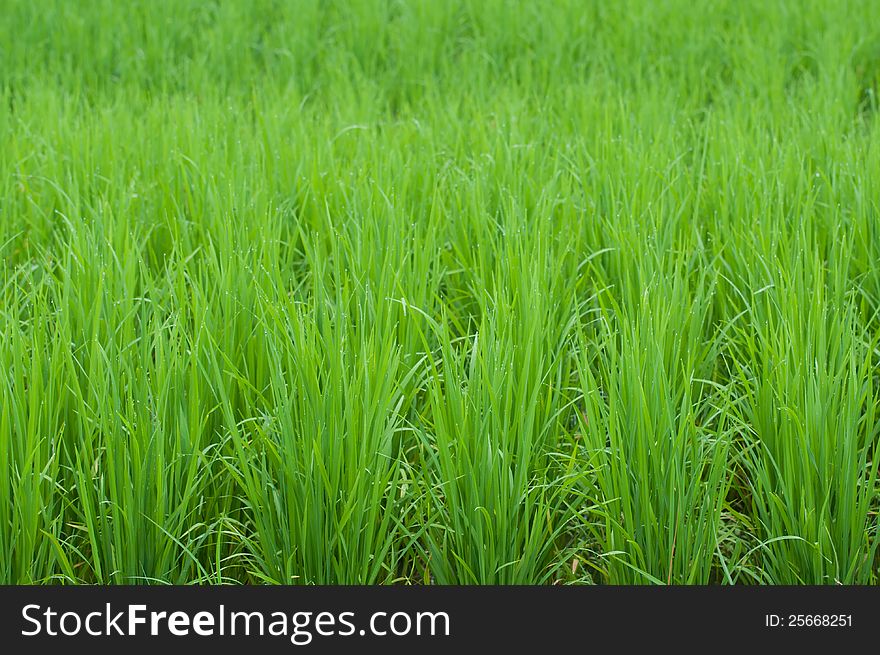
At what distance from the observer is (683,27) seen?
4371 mm

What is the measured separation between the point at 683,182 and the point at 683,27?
212 cm

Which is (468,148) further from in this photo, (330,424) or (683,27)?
(683,27)

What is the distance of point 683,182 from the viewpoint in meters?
2.55

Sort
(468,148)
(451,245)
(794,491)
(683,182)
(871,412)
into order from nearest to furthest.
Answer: (794,491)
(871,412)
(451,245)
(683,182)
(468,148)

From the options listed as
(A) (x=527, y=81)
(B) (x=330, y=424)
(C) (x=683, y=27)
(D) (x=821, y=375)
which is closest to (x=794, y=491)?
(D) (x=821, y=375)

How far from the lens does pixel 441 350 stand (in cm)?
176

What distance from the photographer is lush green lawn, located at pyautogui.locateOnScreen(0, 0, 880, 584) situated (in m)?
1.45

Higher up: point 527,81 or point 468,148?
point 527,81

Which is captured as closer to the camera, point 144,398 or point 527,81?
point 144,398

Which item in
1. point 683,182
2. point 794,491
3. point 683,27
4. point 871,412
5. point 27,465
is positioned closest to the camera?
point 27,465

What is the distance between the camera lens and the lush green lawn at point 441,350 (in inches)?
56.9

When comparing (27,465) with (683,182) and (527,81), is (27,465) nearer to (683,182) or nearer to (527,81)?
(683,182)

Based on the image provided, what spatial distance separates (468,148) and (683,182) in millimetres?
686

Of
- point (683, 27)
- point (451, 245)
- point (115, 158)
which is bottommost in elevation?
point (451, 245)
